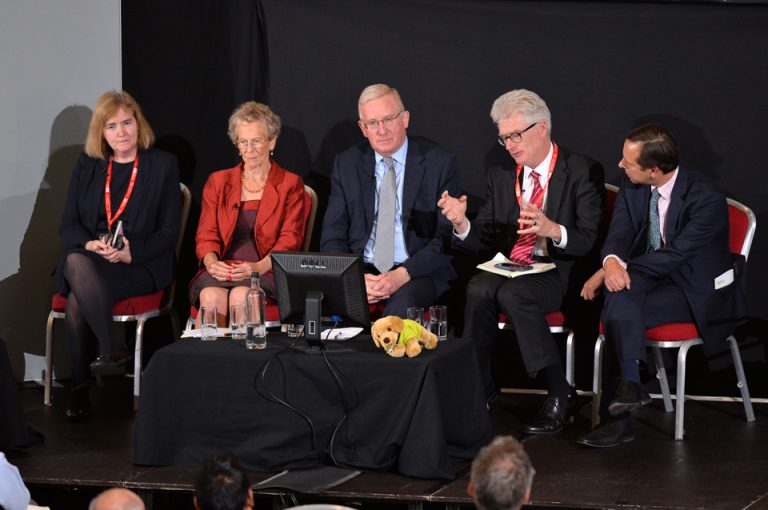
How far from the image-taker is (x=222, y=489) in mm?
2703

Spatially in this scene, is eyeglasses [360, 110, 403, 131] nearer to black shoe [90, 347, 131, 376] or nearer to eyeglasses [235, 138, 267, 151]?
eyeglasses [235, 138, 267, 151]

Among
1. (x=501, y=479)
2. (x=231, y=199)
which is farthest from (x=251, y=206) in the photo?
(x=501, y=479)

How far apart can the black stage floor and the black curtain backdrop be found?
1020 millimetres

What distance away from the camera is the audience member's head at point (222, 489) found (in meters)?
2.70

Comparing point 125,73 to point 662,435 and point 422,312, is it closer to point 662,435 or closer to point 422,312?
point 422,312

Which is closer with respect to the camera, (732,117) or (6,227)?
(732,117)

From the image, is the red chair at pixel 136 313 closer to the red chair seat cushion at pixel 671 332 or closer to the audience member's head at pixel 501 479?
the red chair seat cushion at pixel 671 332

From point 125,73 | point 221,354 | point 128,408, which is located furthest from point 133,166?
point 221,354

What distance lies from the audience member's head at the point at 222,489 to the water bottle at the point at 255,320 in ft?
5.24

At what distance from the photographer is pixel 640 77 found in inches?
223

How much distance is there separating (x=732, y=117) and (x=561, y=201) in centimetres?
101

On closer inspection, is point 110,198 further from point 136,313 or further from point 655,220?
point 655,220

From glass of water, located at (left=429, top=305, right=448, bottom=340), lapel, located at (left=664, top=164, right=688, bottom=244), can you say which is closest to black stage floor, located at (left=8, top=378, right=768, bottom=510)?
glass of water, located at (left=429, top=305, right=448, bottom=340)

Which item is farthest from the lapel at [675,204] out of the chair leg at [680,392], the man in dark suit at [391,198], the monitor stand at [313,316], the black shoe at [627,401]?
the monitor stand at [313,316]
